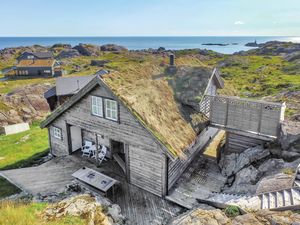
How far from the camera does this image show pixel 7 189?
43.6 feet

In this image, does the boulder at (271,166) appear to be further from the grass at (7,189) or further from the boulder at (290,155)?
the grass at (7,189)

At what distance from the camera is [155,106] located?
1328 centimetres

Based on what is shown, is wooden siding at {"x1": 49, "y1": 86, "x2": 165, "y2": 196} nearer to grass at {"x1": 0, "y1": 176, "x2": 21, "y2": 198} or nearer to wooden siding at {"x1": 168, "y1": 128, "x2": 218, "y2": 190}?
wooden siding at {"x1": 168, "y1": 128, "x2": 218, "y2": 190}

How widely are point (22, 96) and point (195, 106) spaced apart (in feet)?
101

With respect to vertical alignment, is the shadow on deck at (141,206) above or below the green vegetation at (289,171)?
below

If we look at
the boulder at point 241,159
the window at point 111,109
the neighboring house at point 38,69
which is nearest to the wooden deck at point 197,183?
the boulder at point 241,159

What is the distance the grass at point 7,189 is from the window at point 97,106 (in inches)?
234

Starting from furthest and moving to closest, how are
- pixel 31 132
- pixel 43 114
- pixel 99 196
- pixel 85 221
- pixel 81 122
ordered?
pixel 43 114
pixel 31 132
pixel 81 122
pixel 99 196
pixel 85 221

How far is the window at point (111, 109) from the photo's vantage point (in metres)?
13.0

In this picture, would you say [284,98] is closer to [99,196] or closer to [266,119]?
[266,119]

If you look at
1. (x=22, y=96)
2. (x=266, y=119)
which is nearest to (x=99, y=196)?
(x=266, y=119)

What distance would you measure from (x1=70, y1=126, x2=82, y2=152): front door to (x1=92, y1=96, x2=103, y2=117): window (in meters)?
3.83

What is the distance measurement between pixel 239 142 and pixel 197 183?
3.86 meters

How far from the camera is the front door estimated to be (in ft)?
56.7
